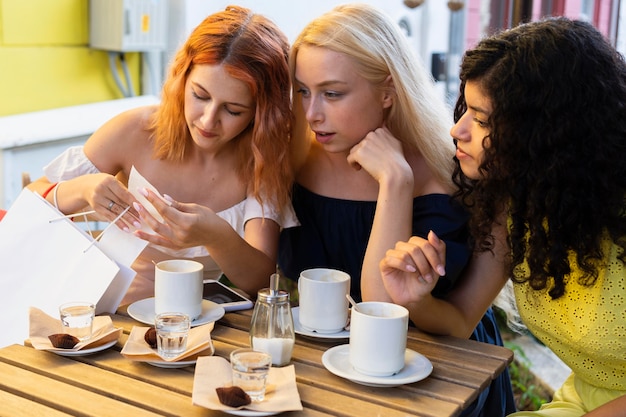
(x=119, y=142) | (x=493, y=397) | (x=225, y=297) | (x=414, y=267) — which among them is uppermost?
(x=119, y=142)

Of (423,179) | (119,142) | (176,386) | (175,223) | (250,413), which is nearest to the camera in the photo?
(250,413)

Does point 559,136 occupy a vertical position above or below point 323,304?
above

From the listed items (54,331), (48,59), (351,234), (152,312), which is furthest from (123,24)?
(54,331)

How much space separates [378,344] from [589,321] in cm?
44

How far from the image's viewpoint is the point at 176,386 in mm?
1364

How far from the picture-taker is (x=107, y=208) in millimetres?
1843

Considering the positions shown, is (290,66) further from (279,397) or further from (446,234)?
(279,397)

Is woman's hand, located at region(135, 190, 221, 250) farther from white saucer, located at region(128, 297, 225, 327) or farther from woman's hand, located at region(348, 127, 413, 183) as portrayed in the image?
woman's hand, located at region(348, 127, 413, 183)

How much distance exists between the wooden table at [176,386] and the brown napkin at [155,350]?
19 mm

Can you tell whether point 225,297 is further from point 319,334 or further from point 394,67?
point 394,67

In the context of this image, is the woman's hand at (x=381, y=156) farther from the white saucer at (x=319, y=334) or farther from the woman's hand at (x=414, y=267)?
the white saucer at (x=319, y=334)

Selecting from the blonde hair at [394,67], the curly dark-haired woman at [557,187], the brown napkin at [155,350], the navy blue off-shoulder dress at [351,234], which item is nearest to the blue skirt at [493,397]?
the navy blue off-shoulder dress at [351,234]

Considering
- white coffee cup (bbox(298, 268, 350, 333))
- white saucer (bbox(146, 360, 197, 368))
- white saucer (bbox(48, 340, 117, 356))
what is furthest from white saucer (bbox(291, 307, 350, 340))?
white saucer (bbox(48, 340, 117, 356))

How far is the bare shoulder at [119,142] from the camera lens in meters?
2.19
